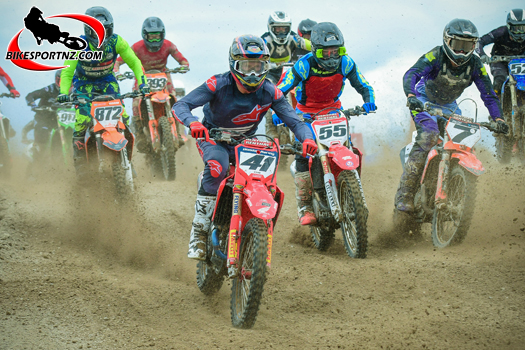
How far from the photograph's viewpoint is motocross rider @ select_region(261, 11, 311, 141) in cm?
1171

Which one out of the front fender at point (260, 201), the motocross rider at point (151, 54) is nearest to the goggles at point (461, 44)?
the front fender at point (260, 201)

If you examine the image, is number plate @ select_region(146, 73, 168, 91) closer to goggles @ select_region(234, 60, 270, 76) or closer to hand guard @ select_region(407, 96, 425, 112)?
hand guard @ select_region(407, 96, 425, 112)

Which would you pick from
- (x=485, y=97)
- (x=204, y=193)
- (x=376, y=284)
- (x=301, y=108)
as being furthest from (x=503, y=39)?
(x=204, y=193)

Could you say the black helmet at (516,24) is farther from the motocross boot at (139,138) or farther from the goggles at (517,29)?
the motocross boot at (139,138)

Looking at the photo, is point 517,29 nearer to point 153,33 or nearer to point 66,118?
point 153,33

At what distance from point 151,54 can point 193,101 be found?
741 cm

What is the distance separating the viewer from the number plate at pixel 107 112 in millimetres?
7992

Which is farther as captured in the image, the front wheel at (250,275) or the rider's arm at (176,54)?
the rider's arm at (176,54)

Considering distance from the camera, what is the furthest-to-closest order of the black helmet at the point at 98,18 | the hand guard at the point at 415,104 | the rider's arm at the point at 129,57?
the rider's arm at the point at 129,57, the black helmet at the point at 98,18, the hand guard at the point at 415,104

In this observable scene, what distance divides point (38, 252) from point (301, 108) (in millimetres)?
3935

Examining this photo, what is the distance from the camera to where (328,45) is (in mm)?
6785

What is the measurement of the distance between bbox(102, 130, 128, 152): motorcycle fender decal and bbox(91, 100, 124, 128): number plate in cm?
17

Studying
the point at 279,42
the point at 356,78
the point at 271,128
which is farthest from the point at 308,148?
the point at 279,42

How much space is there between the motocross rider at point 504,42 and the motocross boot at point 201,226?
292 inches
